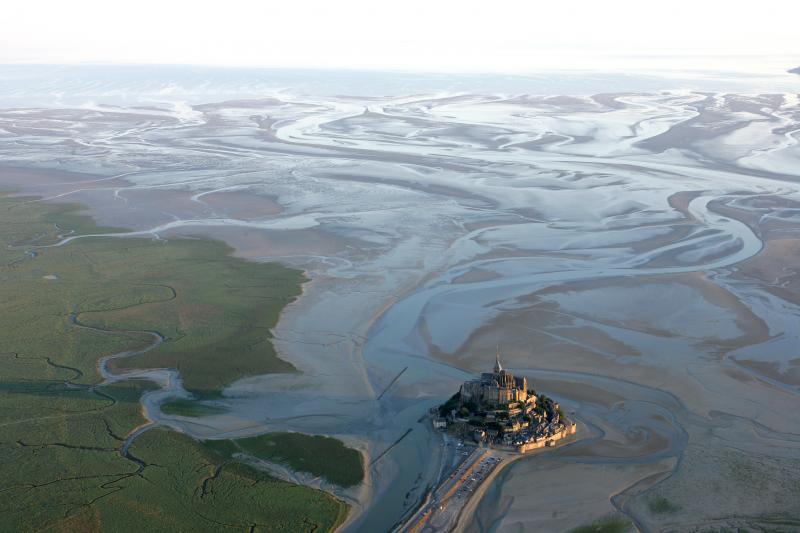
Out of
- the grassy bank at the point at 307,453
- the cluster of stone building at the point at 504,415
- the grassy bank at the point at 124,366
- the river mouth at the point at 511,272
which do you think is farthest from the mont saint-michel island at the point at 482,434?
the grassy bank at the point at 124,366

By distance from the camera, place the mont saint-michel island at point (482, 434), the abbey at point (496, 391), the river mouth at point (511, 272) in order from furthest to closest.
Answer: the abbey at point (496, 391) → the river mouth at point (511, 272) → the mont saint-michel island at point (482, 434)

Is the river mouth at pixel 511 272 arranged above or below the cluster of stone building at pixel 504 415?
below

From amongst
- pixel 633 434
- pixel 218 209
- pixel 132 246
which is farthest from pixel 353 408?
pixel 218 209

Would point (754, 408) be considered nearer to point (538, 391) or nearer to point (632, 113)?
point (538, 391)

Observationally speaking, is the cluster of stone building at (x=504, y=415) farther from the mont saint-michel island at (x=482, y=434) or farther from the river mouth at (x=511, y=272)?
the river mouth at (x=511, y=272)

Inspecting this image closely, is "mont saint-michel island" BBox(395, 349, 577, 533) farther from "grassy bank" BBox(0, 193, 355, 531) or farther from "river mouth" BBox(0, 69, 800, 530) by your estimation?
"grassy bank" BBox(0, 193, 355, 531)

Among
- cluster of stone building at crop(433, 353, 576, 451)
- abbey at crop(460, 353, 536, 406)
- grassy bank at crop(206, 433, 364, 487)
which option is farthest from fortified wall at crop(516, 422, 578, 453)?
grassy bank at crop(206, 433, 364, 487)

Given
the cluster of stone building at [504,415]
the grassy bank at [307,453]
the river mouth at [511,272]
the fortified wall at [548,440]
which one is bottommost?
the river mouth at [511,272]
